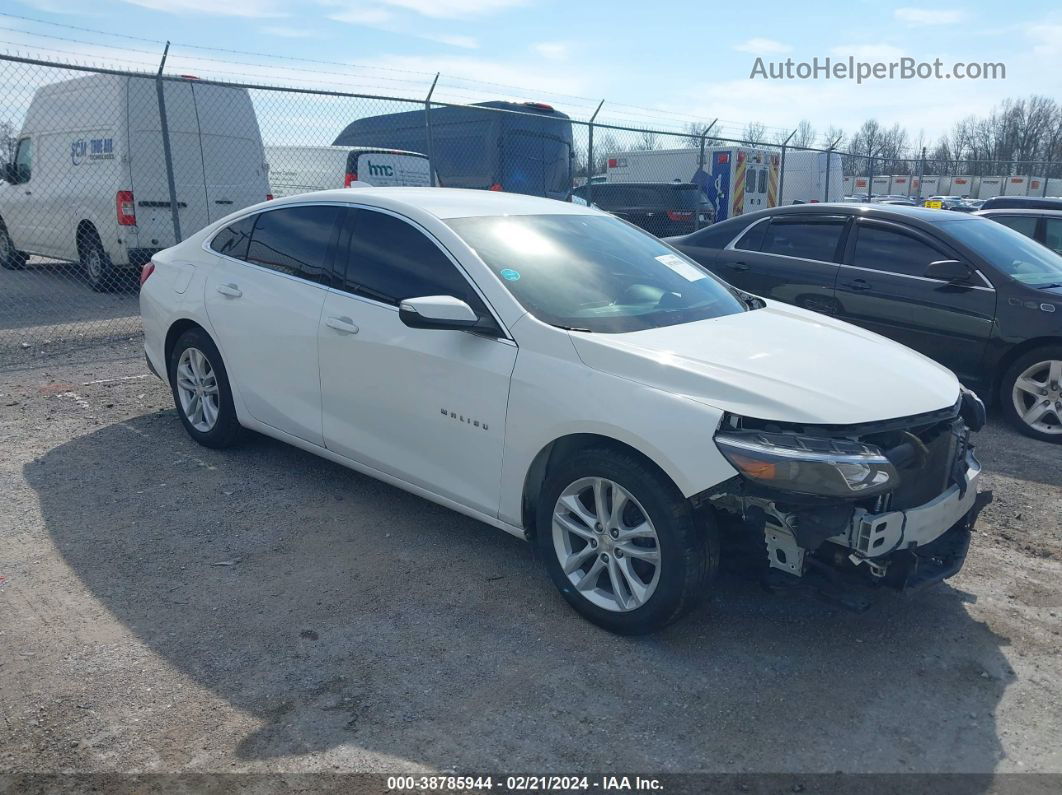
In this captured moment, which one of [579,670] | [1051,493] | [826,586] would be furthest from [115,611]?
[1051,493]

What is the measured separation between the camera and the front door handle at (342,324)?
4.25 m

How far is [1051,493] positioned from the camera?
16.9ft

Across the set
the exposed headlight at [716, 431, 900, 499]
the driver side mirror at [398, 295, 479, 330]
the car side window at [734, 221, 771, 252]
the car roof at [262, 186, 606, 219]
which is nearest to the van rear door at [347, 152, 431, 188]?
the car side window at [734, 221, 771, 252]

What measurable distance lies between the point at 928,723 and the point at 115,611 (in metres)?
3.11

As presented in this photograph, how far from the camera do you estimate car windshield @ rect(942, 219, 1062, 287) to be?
652cm

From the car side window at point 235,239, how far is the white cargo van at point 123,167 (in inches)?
226

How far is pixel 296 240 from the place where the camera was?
4.76 m

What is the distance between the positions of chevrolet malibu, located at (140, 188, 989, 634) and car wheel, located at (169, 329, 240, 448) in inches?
5.8

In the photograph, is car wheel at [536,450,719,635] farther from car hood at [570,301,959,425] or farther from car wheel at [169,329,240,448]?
car wheel at [169,329,240,448]

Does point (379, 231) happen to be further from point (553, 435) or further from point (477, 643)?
point (477, 643)

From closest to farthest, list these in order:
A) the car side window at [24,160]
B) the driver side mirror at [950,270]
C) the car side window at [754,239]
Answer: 1. the driver side mirror at [950,270]
2. the car side window at [754,239]
3. the car side window at [24,160]

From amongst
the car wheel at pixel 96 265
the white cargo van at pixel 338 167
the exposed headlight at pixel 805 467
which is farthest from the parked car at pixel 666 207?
the exposed headlight at pixel 805 467

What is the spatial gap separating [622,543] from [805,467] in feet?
2.49

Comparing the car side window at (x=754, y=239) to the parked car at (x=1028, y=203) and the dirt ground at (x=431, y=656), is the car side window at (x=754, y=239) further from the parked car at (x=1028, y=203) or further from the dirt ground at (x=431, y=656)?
the parked car at (x=1028, y=203)
